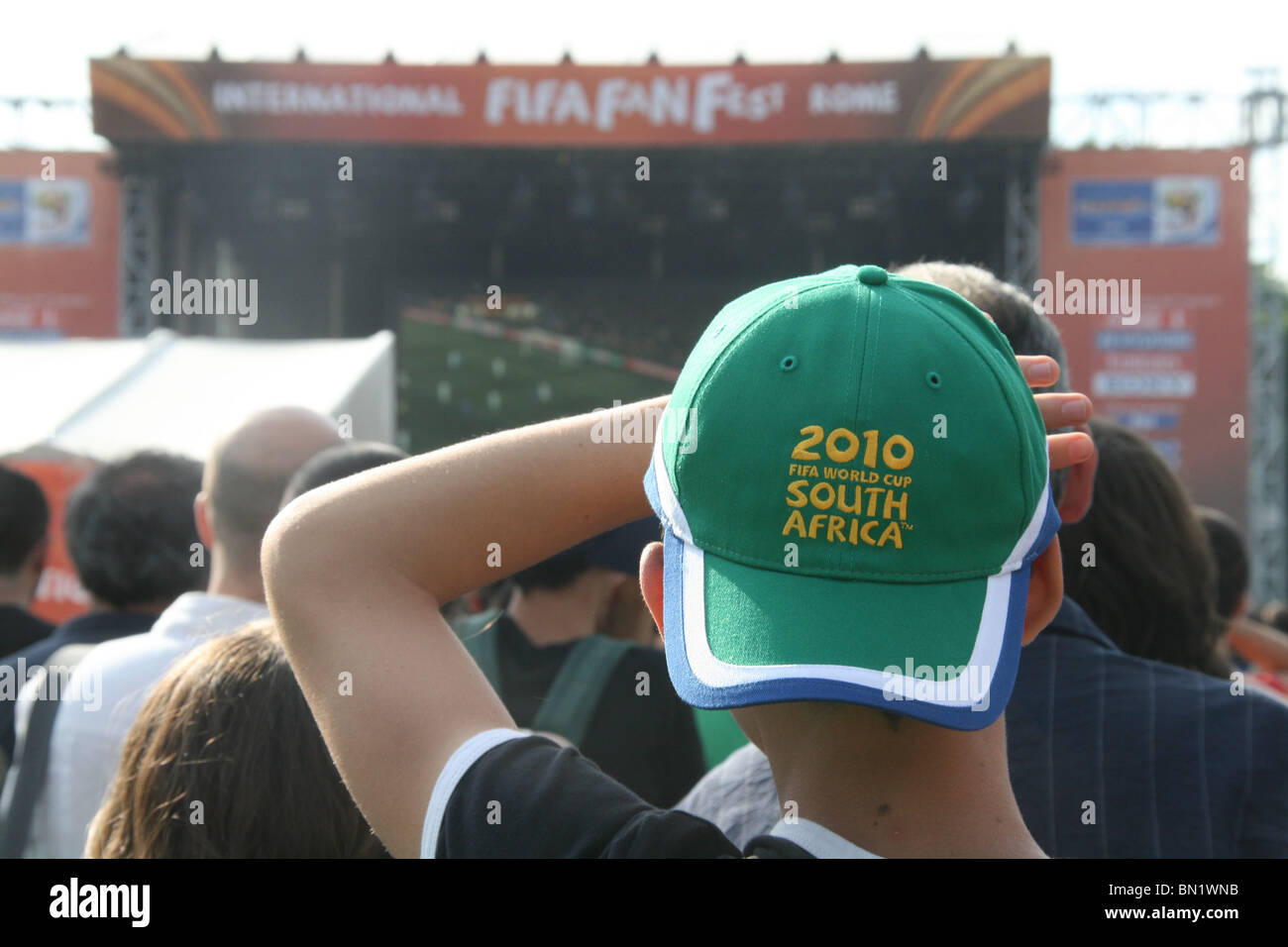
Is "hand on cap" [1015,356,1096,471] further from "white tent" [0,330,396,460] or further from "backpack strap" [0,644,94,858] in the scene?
"white tent" [0,330,396,460]

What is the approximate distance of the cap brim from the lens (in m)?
0.77

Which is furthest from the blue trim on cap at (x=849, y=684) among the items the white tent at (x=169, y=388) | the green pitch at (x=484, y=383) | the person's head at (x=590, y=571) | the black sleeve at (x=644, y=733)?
the green pitch at (x=484, y=383)

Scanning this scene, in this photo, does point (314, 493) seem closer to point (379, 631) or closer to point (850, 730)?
point (379, 631)

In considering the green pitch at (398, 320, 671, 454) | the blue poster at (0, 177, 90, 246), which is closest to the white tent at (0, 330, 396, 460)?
the blue poster at (0, 177, 90, 246)

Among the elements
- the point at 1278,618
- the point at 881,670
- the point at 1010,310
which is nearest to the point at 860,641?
the point at 881,670

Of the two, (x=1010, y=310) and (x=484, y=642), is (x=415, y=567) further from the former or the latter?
(x=484, y=642)

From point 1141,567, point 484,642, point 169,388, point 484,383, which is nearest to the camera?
point 1141,567

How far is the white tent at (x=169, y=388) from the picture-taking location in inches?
197

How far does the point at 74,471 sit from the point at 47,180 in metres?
7.74

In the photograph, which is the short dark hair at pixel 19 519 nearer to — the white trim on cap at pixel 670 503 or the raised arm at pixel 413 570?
the raised arm at pixel 413 570

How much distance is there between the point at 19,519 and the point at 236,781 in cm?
181

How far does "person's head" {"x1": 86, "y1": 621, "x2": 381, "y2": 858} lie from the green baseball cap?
729 millimetres

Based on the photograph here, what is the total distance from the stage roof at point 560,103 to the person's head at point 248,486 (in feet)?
29.4

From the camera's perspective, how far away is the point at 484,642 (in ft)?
6.88
